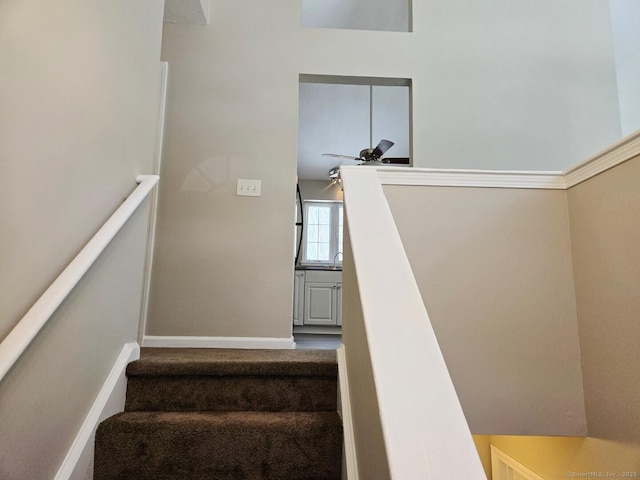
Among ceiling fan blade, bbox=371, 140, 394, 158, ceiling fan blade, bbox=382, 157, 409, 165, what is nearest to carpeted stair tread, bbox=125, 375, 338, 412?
ceiling fan blade, bbox=371, 140, 394, 158

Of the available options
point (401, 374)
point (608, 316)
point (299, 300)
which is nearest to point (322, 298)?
point (299, 300)

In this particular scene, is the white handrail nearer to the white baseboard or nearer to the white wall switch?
the white baseboard

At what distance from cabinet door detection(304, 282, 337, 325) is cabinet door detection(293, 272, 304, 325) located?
0.06 m

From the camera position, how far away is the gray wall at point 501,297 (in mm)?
1726

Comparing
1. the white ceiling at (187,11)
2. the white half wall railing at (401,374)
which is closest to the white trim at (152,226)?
the white ceiling at (187,11)

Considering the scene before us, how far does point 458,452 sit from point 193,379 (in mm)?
1275

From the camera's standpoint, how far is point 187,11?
2.71m

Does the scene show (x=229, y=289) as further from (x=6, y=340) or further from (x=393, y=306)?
(x=393, y=306)

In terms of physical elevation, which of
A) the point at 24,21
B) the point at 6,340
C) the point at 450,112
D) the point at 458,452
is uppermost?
the point at 450,112

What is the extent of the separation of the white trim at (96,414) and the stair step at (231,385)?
5 centimetres

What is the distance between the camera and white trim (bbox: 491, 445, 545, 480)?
232 cm

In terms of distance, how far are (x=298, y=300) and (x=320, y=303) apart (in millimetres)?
314

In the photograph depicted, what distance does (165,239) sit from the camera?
8.68ft

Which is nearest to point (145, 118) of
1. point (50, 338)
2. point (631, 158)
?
point (50, 338)
